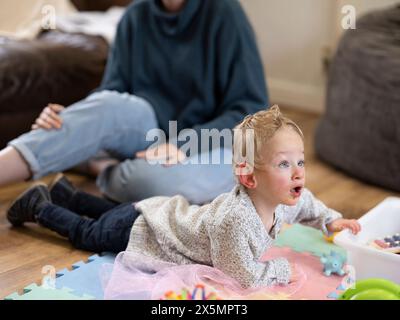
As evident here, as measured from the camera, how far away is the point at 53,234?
5.17 feet

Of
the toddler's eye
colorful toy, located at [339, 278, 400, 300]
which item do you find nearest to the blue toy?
colorful toy, located at [339, 278, 400, 300]

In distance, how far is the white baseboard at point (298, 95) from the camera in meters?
2.93

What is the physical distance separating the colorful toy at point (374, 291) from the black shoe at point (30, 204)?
29.8 inches

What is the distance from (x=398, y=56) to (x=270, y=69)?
1.18 meters

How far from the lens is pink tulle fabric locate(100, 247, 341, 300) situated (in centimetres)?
122

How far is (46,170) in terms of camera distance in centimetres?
159

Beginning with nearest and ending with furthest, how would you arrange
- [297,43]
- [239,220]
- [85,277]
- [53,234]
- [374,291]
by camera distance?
1. [374,291]
2. [239,220]
3. [85,277]
4. [53,234]
5. [297,43]

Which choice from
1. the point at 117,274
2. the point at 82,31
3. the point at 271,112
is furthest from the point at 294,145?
the point at 82,31

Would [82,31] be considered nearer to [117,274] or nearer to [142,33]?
[142,33]

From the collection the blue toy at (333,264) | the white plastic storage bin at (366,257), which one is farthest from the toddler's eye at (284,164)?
the blue toy at (333,264)

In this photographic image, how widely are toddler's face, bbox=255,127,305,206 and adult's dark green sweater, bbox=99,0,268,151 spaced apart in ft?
1.58

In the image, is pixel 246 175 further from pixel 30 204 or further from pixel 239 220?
pixel 30 204

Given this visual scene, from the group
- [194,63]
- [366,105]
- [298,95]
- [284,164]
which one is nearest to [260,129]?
[284,164]

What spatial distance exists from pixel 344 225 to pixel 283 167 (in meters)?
0.25
